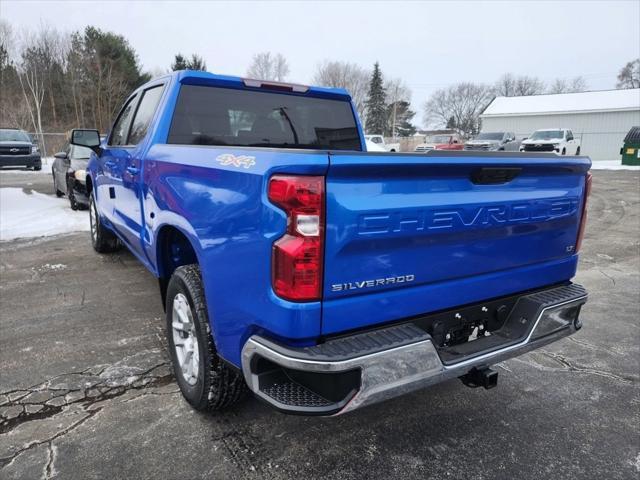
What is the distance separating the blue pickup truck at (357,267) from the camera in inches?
71.1

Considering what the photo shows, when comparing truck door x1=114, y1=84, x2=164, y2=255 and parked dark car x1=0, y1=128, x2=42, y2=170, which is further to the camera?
parked dark car x1=0, y1=128, x2=42, y2=170

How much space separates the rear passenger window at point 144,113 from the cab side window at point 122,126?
256 mm

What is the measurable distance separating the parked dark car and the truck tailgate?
2149 cm

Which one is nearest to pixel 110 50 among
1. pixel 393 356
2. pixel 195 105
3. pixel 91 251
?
pixel 91 251

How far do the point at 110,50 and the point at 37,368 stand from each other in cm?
4400

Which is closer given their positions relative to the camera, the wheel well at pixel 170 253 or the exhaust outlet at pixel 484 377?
the exhaust outlet at pixel 484 377

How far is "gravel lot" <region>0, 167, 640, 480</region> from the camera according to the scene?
2.33 meters

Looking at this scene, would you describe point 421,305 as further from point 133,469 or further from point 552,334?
point 133,469

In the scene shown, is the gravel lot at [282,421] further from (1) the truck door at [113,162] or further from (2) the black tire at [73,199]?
(2) the black tire at [73,199]

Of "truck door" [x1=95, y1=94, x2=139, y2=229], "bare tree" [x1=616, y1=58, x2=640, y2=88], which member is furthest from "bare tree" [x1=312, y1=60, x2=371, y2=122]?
"truck door" [x1=95, y1=94, x2=139, y2=229]

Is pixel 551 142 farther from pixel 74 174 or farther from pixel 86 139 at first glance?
pixel 86 139

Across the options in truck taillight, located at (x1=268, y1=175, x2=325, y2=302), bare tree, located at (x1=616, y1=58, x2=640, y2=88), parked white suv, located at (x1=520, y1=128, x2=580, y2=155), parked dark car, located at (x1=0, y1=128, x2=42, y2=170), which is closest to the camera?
truck taillight, located at (x1=268, y1=175, x2=325, y2=302)

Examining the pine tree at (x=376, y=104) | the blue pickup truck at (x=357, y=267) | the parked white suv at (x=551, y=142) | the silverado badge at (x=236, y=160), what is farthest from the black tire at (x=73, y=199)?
the pine tree at (x=376, y=104)

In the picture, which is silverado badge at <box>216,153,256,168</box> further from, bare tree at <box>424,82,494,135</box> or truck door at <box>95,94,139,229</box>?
bare tree at <box>424,82,494,135</box>
